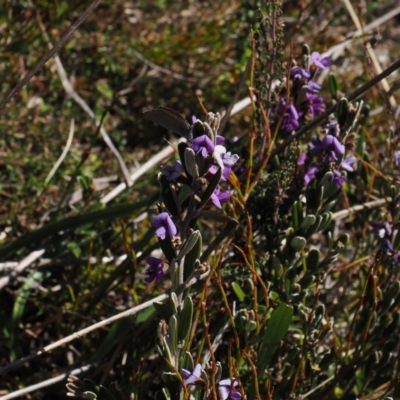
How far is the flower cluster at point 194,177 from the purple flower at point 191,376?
26cm

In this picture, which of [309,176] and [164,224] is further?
[309,176]

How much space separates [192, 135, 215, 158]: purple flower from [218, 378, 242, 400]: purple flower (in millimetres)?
469

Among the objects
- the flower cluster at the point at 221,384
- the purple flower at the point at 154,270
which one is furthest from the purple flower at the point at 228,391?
the purple flower at the point at 154,270

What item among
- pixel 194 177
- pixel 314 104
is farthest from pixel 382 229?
pixel 194 177

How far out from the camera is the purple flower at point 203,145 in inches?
52.7

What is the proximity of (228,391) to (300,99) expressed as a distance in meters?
0.77

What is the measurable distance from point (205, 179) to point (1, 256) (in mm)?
897

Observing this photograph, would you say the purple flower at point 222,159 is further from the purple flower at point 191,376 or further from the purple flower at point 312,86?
the purple flower at point 312,86

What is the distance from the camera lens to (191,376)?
1427mm

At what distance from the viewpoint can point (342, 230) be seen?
297cm

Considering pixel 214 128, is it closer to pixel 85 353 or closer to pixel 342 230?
pixel 85 353

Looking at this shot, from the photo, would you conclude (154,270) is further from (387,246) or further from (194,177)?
(387,246)

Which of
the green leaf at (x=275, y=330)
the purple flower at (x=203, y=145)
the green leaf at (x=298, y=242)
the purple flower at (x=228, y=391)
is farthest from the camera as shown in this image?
the green leaf at (x=298, y=242)

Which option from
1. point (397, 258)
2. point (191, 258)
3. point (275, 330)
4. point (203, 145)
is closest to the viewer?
point (203, 145)
